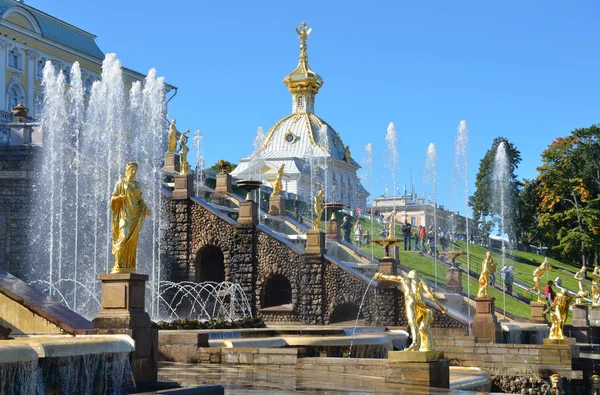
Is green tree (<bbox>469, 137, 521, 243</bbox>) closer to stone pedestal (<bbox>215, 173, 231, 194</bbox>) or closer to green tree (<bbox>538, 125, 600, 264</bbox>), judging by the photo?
green tree (<bbox>538, 125, 600, 264</bbox>)

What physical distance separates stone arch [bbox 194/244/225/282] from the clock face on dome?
167ft

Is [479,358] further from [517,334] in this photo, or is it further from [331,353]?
[517,334]

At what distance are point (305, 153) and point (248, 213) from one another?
50896 mm

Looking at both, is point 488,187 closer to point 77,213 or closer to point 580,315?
point 580,315

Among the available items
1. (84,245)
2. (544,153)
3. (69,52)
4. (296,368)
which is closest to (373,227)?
(544,153)

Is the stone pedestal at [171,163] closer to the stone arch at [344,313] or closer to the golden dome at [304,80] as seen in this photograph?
the stone arch at [344,313]

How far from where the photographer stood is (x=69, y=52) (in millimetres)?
58219

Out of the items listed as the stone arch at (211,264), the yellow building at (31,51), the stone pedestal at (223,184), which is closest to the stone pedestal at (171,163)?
the stone pedestal at (223,184)

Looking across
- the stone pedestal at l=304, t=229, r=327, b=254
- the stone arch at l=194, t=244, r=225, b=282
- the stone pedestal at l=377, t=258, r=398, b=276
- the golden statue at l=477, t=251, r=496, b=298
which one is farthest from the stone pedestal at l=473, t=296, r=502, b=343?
the stone arch at l=194, t=244, r=225, b=282

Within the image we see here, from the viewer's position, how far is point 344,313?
32031 millimetres

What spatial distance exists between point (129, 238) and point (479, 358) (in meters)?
10.9

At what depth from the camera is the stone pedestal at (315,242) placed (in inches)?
1266

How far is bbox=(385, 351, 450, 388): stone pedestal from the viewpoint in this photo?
48.1ft

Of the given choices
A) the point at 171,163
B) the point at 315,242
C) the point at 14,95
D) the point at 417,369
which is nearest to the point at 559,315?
the point at 417,369
